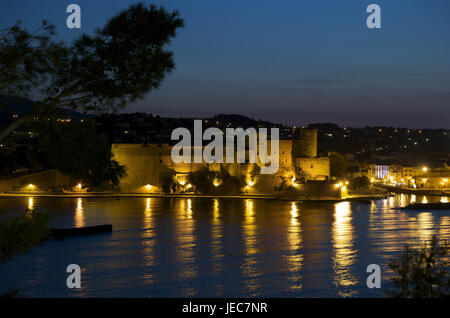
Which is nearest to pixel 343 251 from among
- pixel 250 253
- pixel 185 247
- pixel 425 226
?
pixel 250 253

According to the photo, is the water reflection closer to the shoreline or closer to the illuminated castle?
the shoreline

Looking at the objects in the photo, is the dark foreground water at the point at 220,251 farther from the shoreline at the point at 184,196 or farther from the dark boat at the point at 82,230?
the shoreline at the point at 184,196

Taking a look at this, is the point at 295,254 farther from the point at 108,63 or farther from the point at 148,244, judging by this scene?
the point at 108,63

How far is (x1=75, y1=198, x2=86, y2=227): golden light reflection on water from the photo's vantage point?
43.4 ft

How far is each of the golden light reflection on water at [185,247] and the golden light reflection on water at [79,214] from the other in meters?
2.45

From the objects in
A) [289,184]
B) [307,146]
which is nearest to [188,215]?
[289,184]

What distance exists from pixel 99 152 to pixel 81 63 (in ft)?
1.76

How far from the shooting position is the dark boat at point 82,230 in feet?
38.1

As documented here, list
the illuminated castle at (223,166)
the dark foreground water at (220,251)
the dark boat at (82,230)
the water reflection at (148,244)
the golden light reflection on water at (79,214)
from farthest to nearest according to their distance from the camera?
the illuminated castle at (223,166) < the golden light reflection on water at (79,214) < the dark boat at (82,230) < the water reflection at (148,244) < the dark foreground water at (220,251)

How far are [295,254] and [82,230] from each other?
5350 mm

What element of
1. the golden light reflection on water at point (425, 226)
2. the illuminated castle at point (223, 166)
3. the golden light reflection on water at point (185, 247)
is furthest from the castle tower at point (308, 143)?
the golden light reflection on water at point (185, 247)

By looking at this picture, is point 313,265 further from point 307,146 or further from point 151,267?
point 307,146

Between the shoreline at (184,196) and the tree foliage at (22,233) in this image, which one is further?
the shoreline at (184,196)

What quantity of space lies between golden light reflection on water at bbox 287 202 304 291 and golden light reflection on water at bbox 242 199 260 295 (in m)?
0.53
